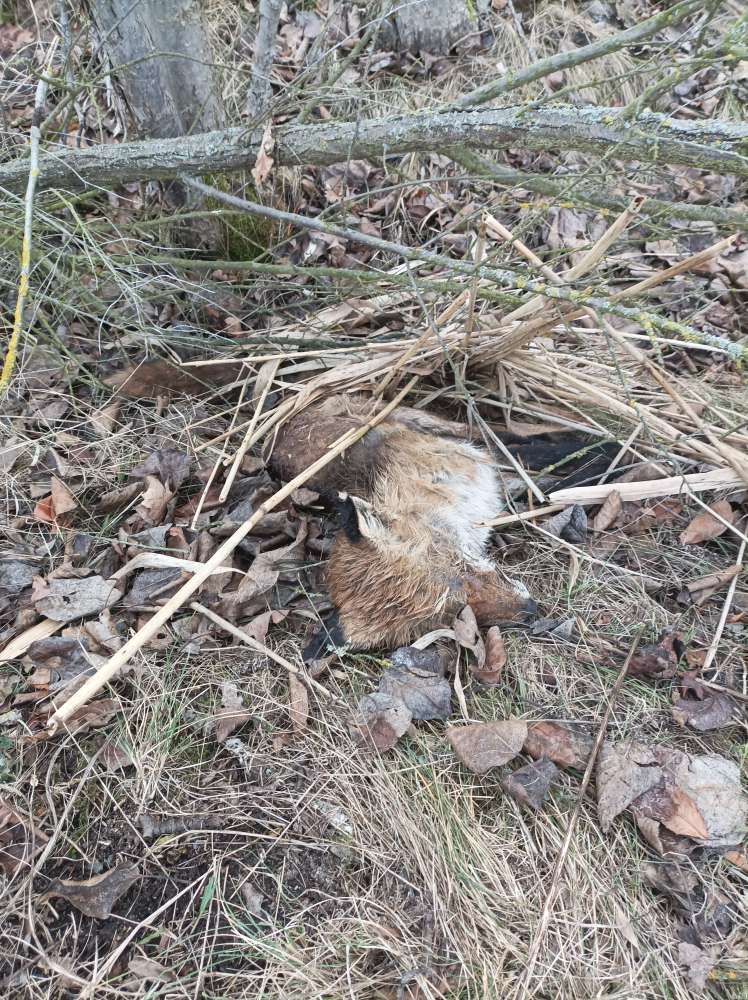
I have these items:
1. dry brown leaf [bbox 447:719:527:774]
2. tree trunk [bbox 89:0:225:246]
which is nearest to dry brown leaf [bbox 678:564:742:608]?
dry brown leaf [bbox 447:719:527:774]

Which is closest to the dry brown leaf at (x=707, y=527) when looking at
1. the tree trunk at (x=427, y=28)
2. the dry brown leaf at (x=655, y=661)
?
the dry brown leaf at (x=655, y=661)

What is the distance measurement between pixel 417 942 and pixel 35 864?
1135mm

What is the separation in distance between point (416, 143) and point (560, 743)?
2122 mm

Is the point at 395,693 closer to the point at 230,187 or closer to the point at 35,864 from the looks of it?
the point at 35,864

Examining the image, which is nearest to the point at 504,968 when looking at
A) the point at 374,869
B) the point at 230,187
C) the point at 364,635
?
the point at 374,869

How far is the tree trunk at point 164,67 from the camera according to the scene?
288 cm

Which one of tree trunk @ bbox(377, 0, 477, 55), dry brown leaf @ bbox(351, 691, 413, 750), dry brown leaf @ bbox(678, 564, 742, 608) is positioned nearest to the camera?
dry brown leaf @ bbox(351, 691, 413, 750)

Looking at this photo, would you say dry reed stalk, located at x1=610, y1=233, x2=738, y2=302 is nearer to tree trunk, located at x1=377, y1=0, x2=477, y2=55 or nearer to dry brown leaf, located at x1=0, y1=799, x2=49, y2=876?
dry brown leaf, located at x1=0, y1=799, x2=49, y2=876

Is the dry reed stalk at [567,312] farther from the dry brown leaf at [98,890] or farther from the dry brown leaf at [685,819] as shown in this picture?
the dry brown leaf at [98,890]

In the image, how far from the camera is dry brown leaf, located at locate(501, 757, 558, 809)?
6.88ft

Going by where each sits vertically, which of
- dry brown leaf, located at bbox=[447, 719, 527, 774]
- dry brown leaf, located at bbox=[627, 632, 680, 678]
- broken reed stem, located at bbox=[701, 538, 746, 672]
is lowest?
broken reed stem, located at bbox=[701, 538, 746, 672]

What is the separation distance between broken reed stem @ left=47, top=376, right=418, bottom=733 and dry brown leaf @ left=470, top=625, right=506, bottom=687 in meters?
0.92

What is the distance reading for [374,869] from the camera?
201cm

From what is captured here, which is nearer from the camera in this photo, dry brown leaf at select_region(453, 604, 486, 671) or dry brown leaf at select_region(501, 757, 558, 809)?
dry brown leaf at select_region(501, 757, 558, 809)
